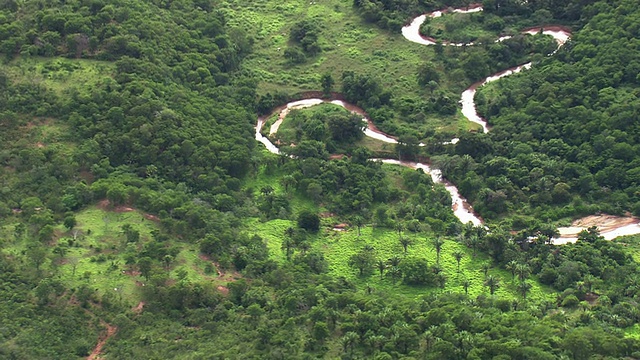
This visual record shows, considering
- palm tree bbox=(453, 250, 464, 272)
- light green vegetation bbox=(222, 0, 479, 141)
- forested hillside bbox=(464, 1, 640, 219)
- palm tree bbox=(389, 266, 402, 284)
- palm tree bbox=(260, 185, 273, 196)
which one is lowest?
palm tree bbox=(389, 266, 402, 284)

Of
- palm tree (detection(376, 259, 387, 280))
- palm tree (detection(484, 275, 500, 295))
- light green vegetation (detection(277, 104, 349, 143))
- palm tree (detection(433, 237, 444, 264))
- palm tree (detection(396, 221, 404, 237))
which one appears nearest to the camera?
palm tree (detection(484, 275, 500, 295))

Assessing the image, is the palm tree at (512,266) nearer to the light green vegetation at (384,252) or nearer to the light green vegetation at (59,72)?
the light green vegetation at (384,252)

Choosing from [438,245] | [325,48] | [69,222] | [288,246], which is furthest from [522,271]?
[325,48]

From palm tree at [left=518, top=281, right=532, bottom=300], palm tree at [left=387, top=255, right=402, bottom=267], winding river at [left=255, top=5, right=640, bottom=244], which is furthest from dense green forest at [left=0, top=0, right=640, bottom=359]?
winding river at [left=255, top=5, right=640, bottom=244]

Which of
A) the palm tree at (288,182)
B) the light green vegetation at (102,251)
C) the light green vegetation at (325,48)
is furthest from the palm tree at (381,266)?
the light green vegetation at (325,48)

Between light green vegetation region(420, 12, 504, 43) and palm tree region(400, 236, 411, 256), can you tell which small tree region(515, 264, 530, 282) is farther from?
light green vegetation region(420, 12, 504, 43)
